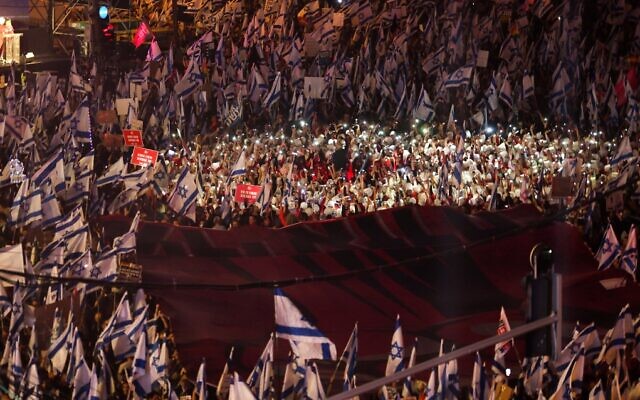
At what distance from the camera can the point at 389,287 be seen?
13.1 metres

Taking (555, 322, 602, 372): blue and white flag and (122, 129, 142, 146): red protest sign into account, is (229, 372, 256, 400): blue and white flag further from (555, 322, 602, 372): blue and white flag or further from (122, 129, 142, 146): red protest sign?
(122, 129, 142, 146): red protest sign

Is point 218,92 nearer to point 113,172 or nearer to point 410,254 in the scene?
point 113,172

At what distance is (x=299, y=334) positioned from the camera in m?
10.5

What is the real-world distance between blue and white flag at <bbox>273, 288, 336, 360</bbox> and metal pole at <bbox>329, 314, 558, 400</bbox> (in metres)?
3.95

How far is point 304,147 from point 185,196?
514 centimetres

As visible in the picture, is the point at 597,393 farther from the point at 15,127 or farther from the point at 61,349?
the point at 15,127

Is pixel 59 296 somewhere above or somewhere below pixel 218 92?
below

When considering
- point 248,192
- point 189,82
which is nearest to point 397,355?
point 248,192

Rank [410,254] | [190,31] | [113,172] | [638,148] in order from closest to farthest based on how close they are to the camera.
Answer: [410,254], [113,172], [638,148], [190,31]

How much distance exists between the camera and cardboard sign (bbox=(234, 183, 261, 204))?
16734mm

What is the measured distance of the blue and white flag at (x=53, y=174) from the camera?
15.0 metres

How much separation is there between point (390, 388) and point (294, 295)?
1898 millimetres

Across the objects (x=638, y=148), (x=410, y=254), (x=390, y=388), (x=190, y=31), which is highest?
(x=190, y=31)

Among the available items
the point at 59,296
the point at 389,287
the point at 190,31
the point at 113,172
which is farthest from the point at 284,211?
the point at 190,31
